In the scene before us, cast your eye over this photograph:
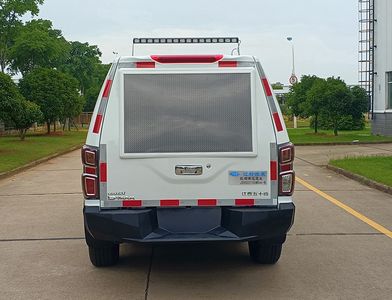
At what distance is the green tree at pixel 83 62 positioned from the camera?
211 feet

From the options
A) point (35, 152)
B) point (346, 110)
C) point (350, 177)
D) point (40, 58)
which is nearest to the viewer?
point (350, 177)

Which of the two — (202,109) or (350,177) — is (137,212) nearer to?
(202,109)

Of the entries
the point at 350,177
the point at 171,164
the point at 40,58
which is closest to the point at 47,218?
the point at 171,164

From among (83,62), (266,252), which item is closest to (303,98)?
(266,252)

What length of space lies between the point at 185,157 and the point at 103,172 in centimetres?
77

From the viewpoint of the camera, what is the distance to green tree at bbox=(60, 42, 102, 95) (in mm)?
64250

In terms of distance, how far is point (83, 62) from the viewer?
6512 cm

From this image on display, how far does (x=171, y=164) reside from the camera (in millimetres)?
5281

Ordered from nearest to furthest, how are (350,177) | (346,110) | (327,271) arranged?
1. (327,271)
2. (350,177)
3. (346,110)

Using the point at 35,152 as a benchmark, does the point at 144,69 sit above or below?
above

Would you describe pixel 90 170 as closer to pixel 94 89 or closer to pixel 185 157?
pixel 185 157

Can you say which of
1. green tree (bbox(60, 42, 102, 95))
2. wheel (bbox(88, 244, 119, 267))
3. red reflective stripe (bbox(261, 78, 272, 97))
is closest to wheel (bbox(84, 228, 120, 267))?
wheel (bbox(88, 244, 119, 267))

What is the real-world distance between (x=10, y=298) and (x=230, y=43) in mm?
3327

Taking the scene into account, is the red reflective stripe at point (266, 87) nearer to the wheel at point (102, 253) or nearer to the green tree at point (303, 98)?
the wheel at point (102, 253)
